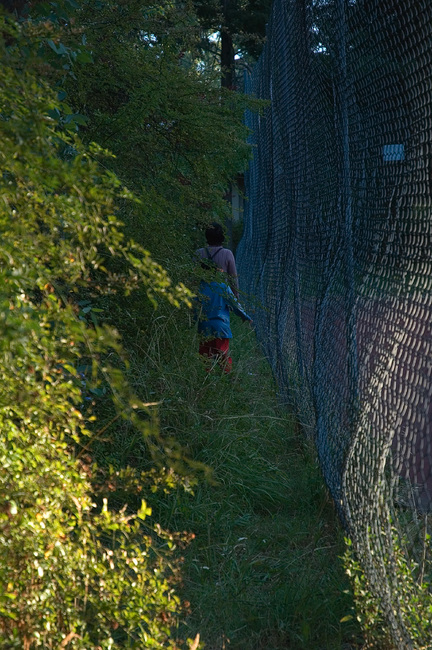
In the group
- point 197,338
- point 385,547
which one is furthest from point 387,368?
point 197,338

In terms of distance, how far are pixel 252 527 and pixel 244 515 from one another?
13 centimetres

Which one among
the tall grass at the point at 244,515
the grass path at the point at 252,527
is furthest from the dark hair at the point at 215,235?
the grass path at the point at 252,527

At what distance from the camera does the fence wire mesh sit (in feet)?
9.02

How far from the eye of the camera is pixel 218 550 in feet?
12.6

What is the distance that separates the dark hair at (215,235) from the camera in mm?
7325

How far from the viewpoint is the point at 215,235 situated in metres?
7.44

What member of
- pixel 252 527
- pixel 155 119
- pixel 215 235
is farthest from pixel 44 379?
pixel 215 235

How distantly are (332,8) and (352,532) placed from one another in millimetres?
2586

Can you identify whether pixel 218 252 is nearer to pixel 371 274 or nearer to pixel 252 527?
pixel 252 527

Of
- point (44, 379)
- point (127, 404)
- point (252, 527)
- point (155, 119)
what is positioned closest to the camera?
point (44, 379)

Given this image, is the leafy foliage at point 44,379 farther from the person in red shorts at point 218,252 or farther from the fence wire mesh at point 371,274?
the person in red shorts at point 218,252

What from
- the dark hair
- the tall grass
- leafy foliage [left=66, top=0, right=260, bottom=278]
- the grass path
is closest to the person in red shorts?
the dark hair

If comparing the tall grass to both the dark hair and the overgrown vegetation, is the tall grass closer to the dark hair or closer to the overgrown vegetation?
the overgrown vegetation

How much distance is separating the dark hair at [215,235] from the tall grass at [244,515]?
4.82 ft
